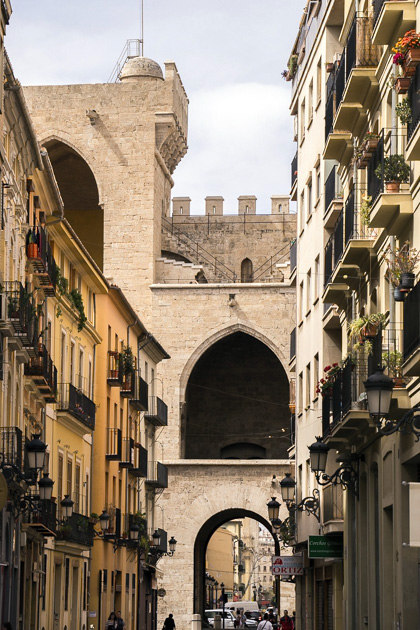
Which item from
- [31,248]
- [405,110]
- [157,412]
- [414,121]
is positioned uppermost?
[157,412]

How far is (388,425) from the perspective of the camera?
13031 mm

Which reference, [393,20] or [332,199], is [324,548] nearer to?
[332,199]

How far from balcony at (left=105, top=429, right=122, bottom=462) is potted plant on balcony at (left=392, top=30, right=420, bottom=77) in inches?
1027

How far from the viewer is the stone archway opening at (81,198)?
61.5 meters

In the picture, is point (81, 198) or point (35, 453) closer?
point (35, 453)

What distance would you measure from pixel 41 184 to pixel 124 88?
30178 millimetres

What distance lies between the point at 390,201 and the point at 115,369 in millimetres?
26012

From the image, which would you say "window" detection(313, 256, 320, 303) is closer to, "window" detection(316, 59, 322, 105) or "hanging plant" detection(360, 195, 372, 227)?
"window" detection(316, 59, 322, 105)

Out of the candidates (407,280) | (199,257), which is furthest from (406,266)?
(199,257)

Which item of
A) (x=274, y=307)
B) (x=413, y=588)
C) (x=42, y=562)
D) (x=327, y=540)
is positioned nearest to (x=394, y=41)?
(x=413, y=588)

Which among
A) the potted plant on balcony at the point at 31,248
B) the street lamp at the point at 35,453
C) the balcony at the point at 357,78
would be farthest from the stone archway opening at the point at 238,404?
the street lamp at the point at 35,453

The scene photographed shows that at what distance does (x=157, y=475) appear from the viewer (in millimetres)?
51469

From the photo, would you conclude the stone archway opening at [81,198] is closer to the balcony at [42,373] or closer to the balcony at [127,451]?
the balcony at [127,451]

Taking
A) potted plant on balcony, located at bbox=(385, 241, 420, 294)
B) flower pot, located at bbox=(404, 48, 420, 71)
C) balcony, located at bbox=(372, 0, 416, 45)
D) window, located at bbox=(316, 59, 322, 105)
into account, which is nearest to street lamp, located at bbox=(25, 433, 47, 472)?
potted plant on balcony, located at bbox=(385, 241, 420, 294)
